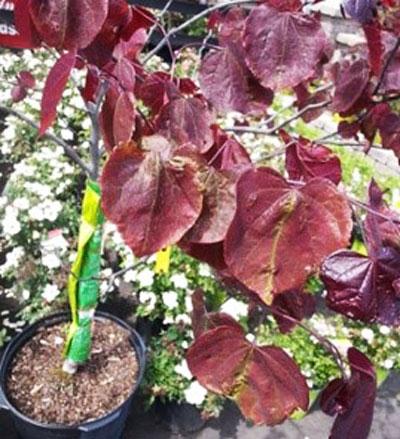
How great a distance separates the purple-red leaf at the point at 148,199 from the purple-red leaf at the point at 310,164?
0.22 meters

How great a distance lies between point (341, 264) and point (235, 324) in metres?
0.18

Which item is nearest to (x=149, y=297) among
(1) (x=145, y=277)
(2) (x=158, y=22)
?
(1) (x=145, y=277)

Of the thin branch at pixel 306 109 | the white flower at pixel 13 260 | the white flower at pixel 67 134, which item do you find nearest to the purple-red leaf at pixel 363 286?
the thin branch at pixel 306 109

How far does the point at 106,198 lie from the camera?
0.51 m

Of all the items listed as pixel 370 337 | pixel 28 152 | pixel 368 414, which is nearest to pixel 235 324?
pixel 368 414

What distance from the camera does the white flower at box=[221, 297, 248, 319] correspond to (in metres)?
1.79

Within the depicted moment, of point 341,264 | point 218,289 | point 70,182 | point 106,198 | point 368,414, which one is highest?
point 106,198

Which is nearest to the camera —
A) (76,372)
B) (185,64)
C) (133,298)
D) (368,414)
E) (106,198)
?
(106,198)

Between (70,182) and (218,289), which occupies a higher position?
(70,182)

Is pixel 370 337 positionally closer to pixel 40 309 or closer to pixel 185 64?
pixel 40 309

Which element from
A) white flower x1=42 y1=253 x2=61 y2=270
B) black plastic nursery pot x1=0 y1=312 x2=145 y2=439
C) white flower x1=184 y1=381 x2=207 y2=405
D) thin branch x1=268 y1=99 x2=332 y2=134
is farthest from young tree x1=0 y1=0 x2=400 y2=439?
white flower x1=42 y1=253 x2=61 y2=270

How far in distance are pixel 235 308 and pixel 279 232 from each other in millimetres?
1312

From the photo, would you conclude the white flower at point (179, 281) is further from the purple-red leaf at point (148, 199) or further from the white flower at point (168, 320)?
the purple-red leaf at point (148, 199)

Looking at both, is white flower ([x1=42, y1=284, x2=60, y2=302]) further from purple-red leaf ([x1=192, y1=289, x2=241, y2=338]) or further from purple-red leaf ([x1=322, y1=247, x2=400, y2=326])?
purple-red leaf ([x1=322, y1=247, x2=400, y2=326])
